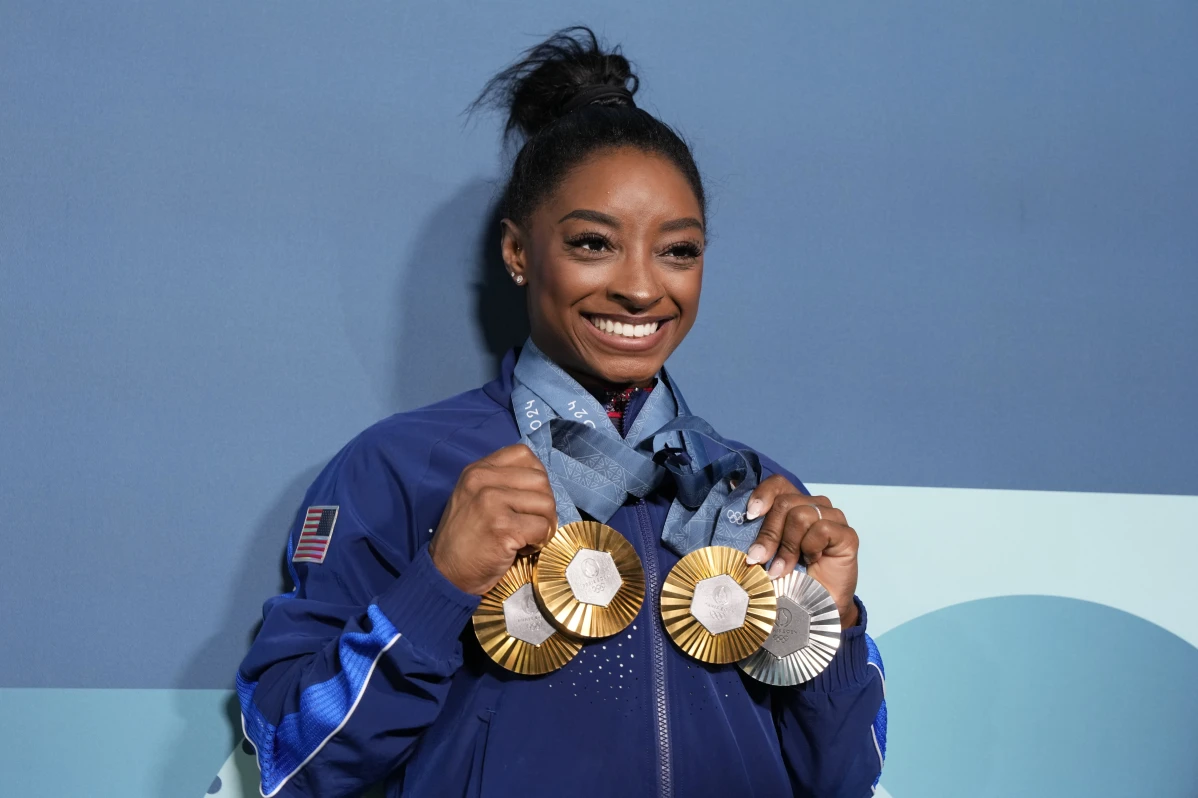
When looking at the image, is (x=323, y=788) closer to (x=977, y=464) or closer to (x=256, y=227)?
(x=256, y=227)

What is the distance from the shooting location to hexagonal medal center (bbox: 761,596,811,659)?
4.15ft

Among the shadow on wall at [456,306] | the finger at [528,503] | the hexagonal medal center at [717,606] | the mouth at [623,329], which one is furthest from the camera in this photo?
the shadow on wall at [456,306]

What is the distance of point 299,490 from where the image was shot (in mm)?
1495

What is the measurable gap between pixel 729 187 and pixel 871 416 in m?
0.42

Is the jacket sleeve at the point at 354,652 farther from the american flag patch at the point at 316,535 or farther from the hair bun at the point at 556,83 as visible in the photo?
the hair bun at the point at 556,83

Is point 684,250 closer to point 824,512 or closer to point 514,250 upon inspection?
point 514,250

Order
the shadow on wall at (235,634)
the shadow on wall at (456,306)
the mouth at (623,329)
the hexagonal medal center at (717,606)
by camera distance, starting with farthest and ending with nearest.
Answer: the shadow on wall at (456,306), the shadow on wall at (235,634), the mouth at (623,329), the hexagonal medal center at (717,606)

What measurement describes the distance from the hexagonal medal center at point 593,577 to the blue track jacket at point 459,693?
0.07 m

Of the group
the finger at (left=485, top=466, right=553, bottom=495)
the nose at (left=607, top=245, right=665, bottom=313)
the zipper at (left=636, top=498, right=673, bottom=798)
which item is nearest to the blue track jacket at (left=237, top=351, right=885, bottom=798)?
the zipper at (left=636, top=498, right=673, bottom=798)

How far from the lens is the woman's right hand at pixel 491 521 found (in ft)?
3.63

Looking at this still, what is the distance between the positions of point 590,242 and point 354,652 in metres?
0.54

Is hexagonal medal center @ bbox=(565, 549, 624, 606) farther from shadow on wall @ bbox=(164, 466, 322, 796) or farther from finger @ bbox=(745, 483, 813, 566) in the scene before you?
shadow on wall @ bbox=(164, 466, 322, 796)

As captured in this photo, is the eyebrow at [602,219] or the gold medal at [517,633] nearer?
the gold medal at [517,633]

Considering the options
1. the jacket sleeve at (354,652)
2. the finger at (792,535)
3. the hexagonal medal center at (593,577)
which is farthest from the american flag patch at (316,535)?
the finger at (792,535)
